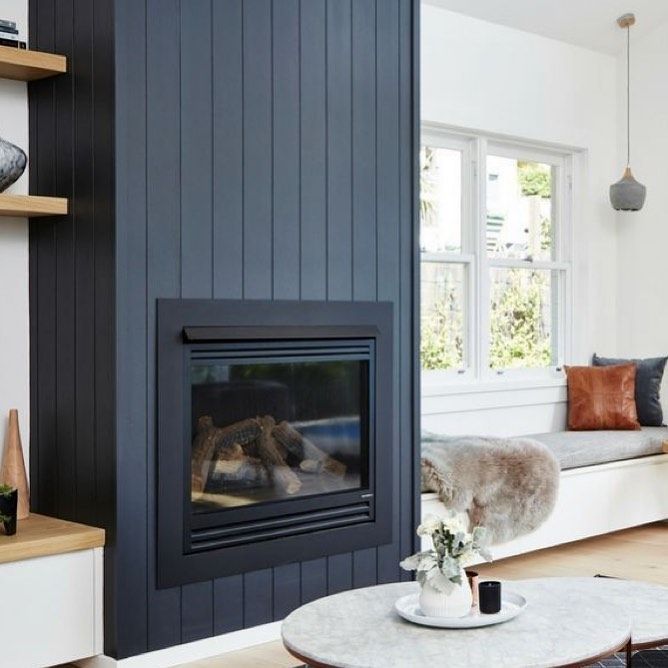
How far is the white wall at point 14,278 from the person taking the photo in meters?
3.69

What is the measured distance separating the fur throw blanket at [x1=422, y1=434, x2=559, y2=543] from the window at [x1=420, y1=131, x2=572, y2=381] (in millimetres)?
942

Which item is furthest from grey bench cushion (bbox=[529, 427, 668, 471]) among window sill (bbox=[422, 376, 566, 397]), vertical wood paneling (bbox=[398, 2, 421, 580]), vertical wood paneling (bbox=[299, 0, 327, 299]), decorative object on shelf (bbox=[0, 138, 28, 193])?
decorative object on shelf (bbox=[0, 138, 28, 193])

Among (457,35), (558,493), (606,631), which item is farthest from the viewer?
(457,35)

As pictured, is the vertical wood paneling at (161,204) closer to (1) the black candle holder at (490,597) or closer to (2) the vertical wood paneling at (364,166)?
(2) the vertical wood paneling at (364,166)

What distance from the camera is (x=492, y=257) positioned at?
595cm

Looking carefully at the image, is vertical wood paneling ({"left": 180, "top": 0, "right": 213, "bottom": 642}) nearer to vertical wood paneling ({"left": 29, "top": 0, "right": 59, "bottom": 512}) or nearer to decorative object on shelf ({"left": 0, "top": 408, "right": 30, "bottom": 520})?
vertical wood paneling ({"left": 29, "top": 0, "right": 59, "bottom": 512})

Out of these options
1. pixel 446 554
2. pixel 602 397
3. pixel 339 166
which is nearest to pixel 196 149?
pixel 339 166

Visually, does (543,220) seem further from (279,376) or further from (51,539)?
(51,539)

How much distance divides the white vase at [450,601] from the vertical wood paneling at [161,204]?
42.9 inches

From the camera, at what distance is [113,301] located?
11.0ft

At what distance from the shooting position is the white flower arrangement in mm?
2660

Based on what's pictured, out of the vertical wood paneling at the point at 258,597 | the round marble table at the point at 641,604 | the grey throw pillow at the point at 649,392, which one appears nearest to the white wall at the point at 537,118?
the grey throw pillow at the point at 649,392

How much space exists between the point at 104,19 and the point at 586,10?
10.7ft

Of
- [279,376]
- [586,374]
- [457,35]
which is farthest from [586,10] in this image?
[279,376]
